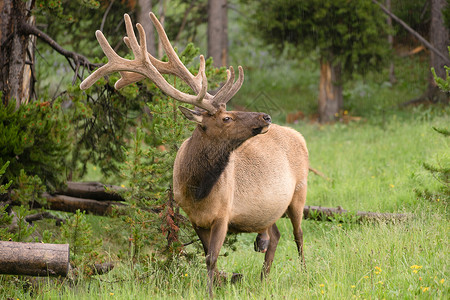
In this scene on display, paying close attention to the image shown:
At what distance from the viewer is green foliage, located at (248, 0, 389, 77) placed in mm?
16031

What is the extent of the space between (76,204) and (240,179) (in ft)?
12.4

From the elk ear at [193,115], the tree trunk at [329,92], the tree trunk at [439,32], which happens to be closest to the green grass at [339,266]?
the elk ear at [193,115]

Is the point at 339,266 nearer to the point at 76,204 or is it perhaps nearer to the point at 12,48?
the point at 76,204

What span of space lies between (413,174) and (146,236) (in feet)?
15.2

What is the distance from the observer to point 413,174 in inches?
342

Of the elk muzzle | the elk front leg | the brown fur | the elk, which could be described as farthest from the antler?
the elk front leg

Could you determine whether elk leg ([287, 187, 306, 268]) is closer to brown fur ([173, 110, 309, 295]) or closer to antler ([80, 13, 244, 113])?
brown fur ([173, 110, 309, 295])

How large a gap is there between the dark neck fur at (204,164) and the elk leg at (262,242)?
1495 millimetres

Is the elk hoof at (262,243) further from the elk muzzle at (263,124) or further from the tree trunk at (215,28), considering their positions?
the tree trunk at (215,28)

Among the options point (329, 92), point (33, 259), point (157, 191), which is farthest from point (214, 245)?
point (329, 92)

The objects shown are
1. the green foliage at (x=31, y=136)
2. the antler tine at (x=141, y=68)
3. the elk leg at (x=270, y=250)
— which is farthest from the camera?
the elk leg at (x=270, y=250)

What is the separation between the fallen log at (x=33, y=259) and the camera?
4.71 m

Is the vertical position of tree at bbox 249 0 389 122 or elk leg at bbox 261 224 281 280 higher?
tree at bbox 249 0 389 122

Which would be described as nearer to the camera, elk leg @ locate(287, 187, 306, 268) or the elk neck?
the elk neck
